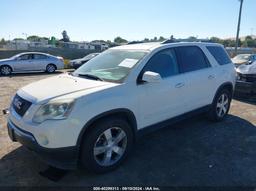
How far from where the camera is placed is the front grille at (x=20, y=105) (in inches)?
125

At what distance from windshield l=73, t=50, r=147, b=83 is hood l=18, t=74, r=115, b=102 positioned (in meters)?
0.25

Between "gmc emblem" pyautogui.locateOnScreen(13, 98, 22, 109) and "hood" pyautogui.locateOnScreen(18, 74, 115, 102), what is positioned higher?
"hood" pyautogui.locateOnScreen(18, 74, 115, 102)

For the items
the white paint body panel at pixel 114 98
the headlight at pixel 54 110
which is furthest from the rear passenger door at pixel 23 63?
the headlight at pixel 54 110

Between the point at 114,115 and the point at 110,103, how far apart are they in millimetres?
239

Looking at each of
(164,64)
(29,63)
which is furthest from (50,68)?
(164,64)

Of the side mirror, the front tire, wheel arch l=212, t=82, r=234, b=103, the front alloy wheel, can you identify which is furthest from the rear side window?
the front alloy wheel

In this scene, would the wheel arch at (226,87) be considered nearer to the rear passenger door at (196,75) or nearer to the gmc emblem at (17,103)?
the rear passenger door at (196,75)

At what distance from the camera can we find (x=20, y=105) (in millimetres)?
3311

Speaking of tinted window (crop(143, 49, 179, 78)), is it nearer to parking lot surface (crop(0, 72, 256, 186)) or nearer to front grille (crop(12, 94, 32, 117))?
parking lot surface (crop(0, 72, 256, 186))

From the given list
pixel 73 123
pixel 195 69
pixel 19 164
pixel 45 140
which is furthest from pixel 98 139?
pixel 195 69

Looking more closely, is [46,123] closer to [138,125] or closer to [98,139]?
[98,139]

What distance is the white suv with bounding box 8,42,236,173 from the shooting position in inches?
116

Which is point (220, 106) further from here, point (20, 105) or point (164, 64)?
point (20, 105)

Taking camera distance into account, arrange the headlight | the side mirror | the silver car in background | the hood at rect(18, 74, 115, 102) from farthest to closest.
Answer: the silver car in background, the side mirror, the hood at rect(18, 74, 115, 102), the headlight
